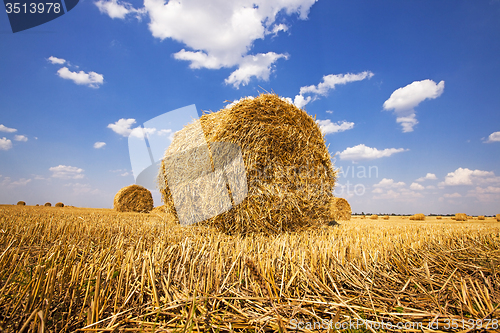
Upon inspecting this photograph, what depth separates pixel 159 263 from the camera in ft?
5.37

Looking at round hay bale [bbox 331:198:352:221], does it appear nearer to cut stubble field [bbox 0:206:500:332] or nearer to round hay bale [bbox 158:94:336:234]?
round hay bale [bbox 158:94:336:234]

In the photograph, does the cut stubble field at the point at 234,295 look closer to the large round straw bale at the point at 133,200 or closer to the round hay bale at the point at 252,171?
the round hay bale at the point at 252,171

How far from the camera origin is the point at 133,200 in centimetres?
1137

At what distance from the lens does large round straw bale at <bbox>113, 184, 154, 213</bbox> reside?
428 inches

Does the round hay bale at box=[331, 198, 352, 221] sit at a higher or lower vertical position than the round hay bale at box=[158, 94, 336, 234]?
lower

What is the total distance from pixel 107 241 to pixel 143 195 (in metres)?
10.0

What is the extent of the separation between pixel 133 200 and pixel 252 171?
977cm

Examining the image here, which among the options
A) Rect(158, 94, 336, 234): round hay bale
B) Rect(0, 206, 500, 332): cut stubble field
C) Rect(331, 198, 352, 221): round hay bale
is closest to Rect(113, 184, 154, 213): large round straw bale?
Rect(158, 94, 336, 234): round hay bale

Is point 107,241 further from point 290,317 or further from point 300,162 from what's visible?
point 300,162

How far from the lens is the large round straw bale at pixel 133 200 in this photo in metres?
10.9

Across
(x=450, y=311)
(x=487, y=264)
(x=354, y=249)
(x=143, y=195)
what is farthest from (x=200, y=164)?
(x=143, y=195)

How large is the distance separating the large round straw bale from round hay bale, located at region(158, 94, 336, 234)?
7.95 metres

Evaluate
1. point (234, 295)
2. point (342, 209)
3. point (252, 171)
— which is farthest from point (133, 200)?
point (234, 295)

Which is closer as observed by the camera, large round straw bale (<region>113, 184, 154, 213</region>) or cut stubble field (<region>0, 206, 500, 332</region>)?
cut stubble field (<region>0, 206, 500, 332</region>)
